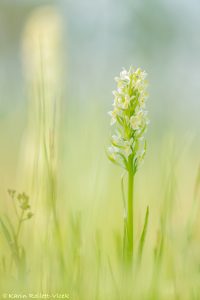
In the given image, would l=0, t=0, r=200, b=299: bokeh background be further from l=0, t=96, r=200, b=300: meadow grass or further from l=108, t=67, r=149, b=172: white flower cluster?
l=108, t=67, r=149, b=172: white flower cluster

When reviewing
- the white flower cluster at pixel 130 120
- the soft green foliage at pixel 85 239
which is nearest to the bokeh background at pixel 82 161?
the soft green foliage at pixel 85 239

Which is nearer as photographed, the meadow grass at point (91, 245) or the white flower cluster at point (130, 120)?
the meadow grass at point (91, 245)

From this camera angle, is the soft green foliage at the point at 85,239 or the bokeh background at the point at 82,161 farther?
the bokeh background at the point at 82,161

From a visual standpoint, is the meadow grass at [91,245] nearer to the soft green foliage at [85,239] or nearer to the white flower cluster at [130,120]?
the soft green foliage at [85,239]

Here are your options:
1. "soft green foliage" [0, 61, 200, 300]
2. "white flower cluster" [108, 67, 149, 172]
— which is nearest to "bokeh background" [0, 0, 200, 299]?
"soft green foliage" [0, 61, 200, 300]

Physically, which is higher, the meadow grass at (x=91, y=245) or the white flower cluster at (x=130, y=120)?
the white flower cluster at (x=130, y=120)

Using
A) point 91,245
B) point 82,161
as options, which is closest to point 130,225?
point 91,245

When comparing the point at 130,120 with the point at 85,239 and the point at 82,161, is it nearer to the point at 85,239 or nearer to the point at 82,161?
the point at 85,239

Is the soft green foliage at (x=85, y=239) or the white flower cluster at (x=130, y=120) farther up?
the white flower cluster at (x=130, y=120)
